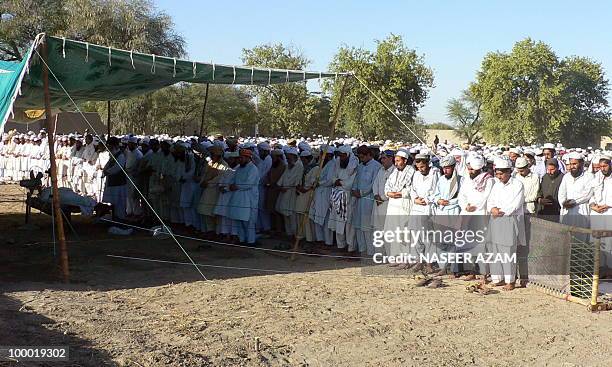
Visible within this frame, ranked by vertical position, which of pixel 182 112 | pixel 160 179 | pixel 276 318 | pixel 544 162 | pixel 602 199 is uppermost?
pixel 182 112

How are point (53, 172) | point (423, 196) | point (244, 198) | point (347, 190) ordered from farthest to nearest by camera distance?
point (244, 198), point (347, 190), point (423, 196), point (53, 172)

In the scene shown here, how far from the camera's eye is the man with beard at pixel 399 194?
9117 millimetres

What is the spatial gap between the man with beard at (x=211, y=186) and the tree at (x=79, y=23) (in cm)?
2147

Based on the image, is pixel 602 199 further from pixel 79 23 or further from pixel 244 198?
pixel 79 23

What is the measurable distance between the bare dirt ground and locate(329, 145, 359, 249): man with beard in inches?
44.0

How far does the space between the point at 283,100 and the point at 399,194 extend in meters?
31.4

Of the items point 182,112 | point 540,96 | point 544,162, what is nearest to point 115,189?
point 544,162

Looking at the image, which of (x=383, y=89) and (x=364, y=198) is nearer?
(x=364, y=198)

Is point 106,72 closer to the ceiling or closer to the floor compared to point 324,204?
closer to the ceiling

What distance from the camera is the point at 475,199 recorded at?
27.4 feet

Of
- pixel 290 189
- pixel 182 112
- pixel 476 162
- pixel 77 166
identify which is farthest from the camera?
pixel 182 112

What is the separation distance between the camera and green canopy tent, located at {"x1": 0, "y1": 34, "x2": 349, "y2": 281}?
287 inches

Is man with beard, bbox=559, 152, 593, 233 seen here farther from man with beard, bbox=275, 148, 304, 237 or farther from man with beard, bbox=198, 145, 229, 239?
man with beard, bbox=198, 145, 229, 239

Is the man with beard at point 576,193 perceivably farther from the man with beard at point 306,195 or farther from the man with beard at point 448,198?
the man with beard at point 306,195
